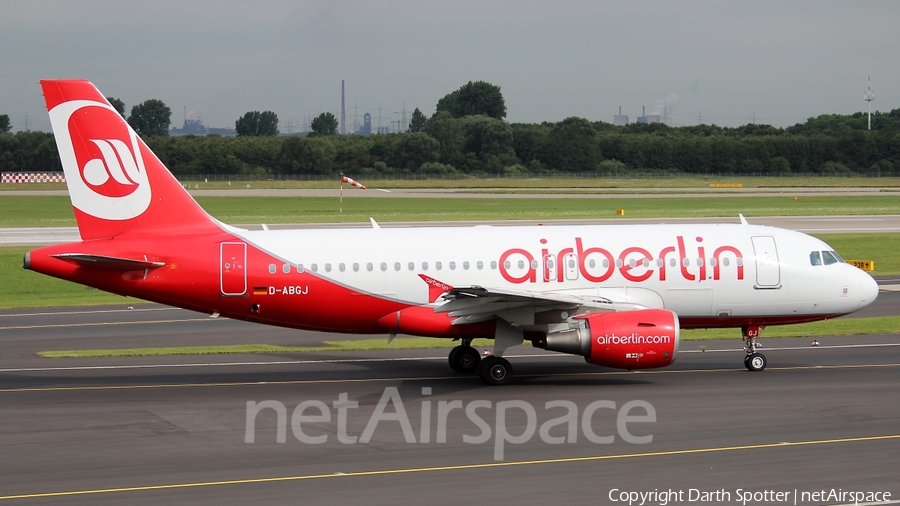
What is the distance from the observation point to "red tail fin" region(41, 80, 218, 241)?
25.8 metres

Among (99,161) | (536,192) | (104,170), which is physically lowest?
(536,192)

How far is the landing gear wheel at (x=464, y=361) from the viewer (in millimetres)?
27250

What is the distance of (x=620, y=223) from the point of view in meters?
77.4

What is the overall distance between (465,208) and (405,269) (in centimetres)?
7494

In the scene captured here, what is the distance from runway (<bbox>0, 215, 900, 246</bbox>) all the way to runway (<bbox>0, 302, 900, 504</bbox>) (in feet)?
135

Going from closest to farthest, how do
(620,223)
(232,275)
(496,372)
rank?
1. (496,372)
2. (232,275)
3. (620,223)

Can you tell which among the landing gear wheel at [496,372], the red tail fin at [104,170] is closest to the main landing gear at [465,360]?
the landing gear wheel at [496,372]

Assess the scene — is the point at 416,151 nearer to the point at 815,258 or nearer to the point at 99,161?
the point at 815,258

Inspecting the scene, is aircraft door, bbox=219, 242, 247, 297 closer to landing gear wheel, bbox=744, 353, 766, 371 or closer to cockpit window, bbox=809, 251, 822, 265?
landing gear wheel, bbox=744, 353, 766, 371

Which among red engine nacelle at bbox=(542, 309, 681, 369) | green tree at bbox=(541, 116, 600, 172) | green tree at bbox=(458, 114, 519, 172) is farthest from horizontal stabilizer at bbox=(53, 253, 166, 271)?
green tree at bbox=(541, 116, 600, 172)

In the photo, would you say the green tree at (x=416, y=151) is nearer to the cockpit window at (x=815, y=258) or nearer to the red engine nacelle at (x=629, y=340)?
the cockpit window at (x=815, y=258)

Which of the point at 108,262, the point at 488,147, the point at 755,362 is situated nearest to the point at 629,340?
the point at 755,362

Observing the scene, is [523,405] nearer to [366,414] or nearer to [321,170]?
[366,414]

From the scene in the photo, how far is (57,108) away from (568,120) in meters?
174
